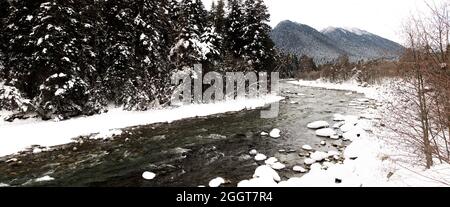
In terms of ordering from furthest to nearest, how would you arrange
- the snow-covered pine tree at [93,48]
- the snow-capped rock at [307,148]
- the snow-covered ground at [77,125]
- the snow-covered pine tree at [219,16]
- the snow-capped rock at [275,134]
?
the snow-covered pine tree at [219,16] → the snow-covered pine tree at [93,48] → the snow-capped rock at [275,134] → the snow-covered ground at [77,125] → the snow-capped rock at [307,148]

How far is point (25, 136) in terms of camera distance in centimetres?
1554

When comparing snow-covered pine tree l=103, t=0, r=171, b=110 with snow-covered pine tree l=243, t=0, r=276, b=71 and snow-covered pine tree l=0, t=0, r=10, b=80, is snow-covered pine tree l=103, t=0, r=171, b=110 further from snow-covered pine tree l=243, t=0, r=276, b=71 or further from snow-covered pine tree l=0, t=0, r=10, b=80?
snow-covered pine tree l=243, t=0, r=276, b=71

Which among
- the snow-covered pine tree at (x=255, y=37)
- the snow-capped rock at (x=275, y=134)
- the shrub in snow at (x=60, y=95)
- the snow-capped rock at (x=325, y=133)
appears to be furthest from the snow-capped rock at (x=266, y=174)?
the snow-covered pine tree at (x=255, y=37)

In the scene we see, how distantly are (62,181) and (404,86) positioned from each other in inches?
449

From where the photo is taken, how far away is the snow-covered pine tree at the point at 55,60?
744 inches

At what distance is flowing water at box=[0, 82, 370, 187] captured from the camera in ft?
34.8

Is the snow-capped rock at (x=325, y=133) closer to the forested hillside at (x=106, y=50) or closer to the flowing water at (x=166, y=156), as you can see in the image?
the flowing water at (x=166, y=156)

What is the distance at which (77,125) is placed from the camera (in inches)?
716

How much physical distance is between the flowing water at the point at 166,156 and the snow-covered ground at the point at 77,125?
1101 millimetres

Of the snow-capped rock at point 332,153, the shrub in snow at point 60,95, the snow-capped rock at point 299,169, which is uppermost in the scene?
the shrub in snow at point 60,95

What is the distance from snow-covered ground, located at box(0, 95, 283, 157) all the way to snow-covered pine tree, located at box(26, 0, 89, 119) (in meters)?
1.19

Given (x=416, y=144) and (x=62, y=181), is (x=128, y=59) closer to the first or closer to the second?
(x=62, y=181)

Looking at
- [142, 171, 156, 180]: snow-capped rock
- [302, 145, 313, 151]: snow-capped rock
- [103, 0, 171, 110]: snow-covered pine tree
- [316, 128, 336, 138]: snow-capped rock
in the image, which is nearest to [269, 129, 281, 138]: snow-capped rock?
[316, 128, 336, 138]: snow-capped rock
